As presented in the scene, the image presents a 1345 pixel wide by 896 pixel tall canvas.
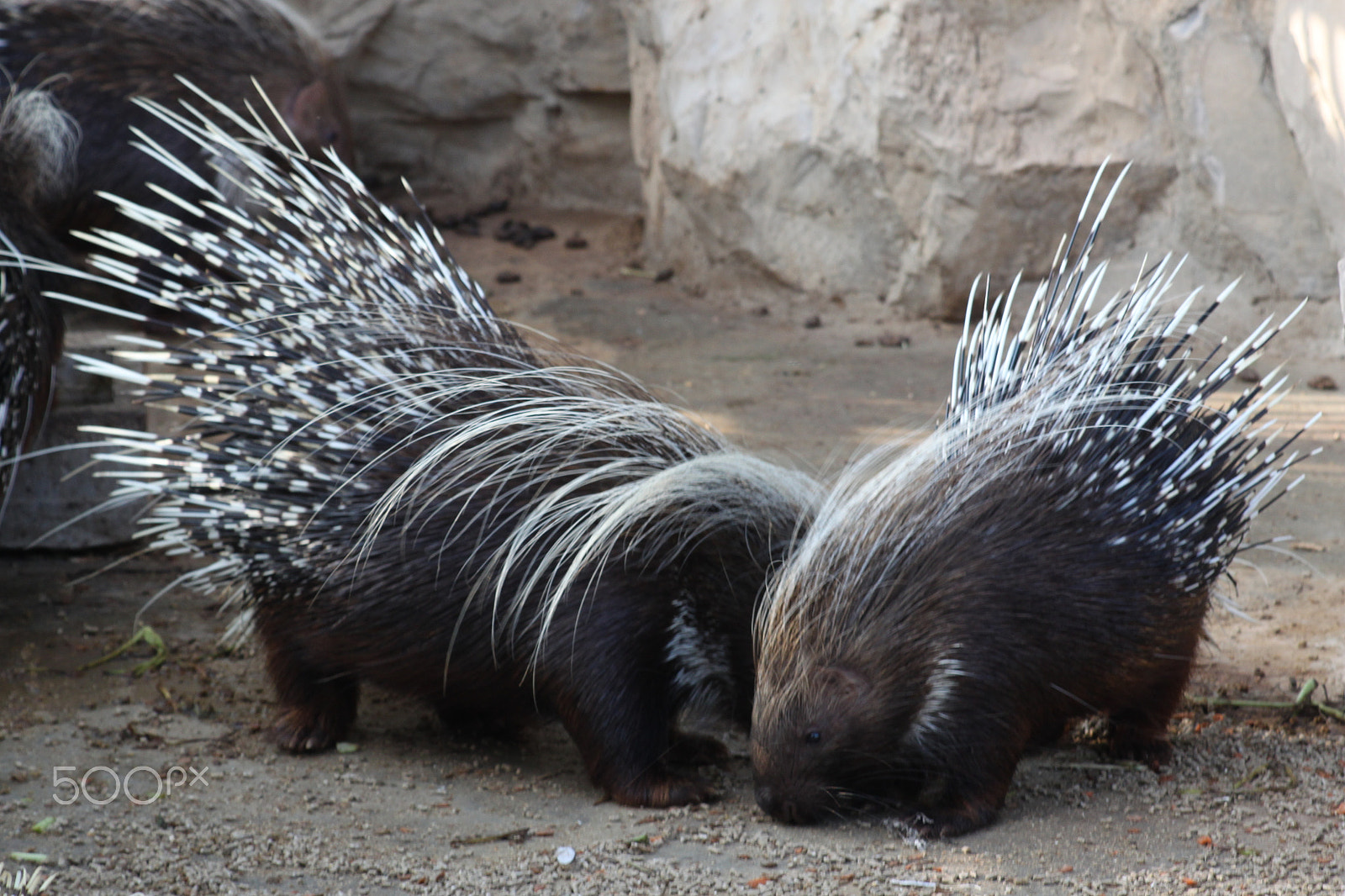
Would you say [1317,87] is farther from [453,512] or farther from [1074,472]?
[453,512]

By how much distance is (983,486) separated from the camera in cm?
251

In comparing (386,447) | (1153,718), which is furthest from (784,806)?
(386,447)

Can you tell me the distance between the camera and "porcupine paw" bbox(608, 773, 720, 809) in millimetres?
2582

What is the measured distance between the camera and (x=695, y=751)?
9.45 ft

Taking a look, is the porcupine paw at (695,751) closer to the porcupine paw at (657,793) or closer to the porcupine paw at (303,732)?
the porcupine paw at (657,793)

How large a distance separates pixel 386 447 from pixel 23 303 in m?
1.28

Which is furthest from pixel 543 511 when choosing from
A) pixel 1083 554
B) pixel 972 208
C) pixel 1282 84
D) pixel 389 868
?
pixel 972 208

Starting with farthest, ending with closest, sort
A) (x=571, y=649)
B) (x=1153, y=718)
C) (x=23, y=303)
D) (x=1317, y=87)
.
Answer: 1. (x=1317, y=87)
2. (x=23, y=303)
3. (x=1153, y=718)
4. (x=571, y=649)

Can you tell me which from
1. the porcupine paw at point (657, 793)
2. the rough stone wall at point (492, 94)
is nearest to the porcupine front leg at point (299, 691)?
the porcupine paw at point (657, 793)

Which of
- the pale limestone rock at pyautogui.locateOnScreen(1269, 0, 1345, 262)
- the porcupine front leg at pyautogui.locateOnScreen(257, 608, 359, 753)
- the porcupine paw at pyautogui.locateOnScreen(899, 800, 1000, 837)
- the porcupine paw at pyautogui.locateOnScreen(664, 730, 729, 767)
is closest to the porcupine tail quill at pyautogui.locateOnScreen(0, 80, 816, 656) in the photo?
the porcupine front leg at pyautogui.locateOnScreen(257, 608, 359, 753)

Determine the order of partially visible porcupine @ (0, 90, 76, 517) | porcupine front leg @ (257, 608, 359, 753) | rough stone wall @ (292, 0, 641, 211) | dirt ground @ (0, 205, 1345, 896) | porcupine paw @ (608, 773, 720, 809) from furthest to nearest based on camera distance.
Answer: rough stone wall @ (292, 0, 641, 211), partially visible porcupine @ (0, 90, 76, 517), porcupine front leg @ (257, 608, 359, 753), porcupine paw @ (608, 773, 720, 809), dirt ground @ (0, 205, 1345, 896)

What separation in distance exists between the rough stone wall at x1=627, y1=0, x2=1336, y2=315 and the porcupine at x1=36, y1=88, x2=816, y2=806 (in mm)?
3661

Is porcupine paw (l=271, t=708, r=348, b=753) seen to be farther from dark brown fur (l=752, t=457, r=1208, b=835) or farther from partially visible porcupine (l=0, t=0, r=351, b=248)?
partially visible porcupine (l=0, t=0, r=351, b=248)

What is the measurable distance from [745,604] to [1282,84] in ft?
10.6
